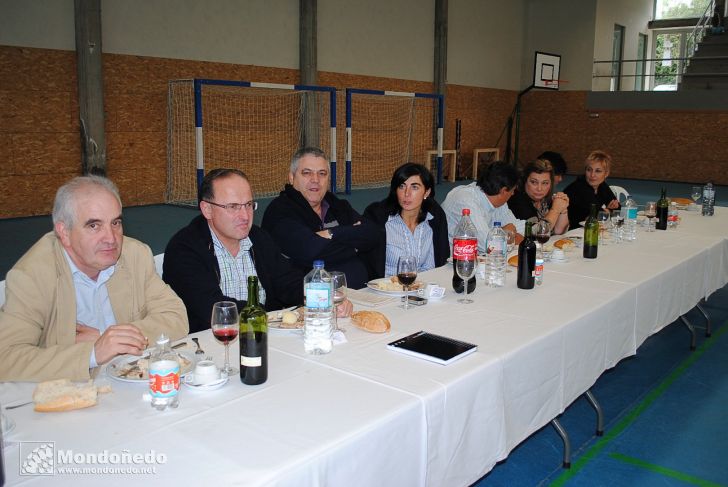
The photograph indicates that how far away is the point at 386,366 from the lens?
70.1 inches

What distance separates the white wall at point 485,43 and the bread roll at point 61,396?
1402cm

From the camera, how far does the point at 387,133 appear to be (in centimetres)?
1352

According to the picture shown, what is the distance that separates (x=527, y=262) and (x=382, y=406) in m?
1.37

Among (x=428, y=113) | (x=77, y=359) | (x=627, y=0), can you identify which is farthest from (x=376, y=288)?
(x=627, y=0)

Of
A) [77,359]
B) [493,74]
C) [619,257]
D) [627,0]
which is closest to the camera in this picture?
[77,359]

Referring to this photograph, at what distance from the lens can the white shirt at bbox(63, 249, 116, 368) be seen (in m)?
2.06

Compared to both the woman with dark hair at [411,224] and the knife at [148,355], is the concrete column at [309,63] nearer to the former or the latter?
the woman with dark hair at [411,224]

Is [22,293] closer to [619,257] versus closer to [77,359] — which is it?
[77,359]

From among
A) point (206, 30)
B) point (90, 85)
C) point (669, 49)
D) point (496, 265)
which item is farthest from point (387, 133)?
point (496, 265)

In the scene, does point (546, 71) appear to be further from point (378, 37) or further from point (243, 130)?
point (243, 130)

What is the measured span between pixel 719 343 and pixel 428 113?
10911 mm

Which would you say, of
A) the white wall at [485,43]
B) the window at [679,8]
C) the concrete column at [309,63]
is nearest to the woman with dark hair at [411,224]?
the concrete column at [309,63]

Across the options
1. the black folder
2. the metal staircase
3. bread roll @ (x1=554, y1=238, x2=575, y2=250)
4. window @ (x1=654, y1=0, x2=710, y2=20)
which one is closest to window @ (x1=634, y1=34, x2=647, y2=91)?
window @ (x1=654, y1=0, x2=710, y2=20)

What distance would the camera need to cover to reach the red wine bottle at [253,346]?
1.59 metres
